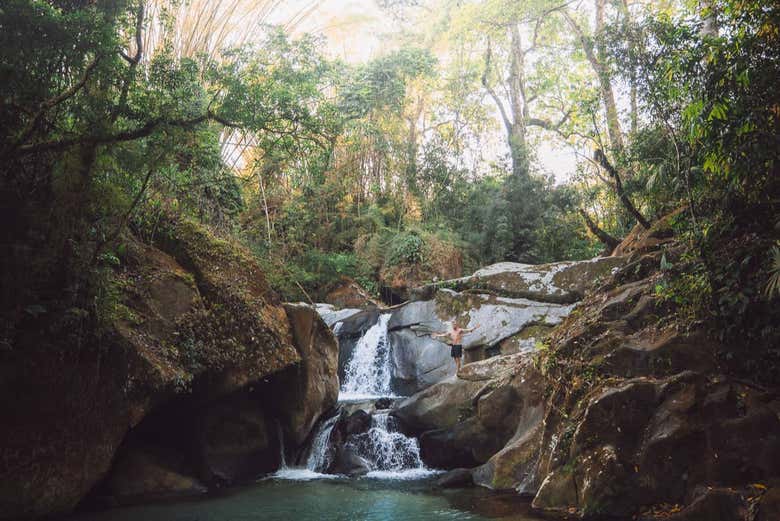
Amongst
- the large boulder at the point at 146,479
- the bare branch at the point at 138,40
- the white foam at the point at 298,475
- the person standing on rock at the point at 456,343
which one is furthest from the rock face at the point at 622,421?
the bare branch at the point at 138,40

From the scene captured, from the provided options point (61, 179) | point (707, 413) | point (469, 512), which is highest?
point (61, 179)

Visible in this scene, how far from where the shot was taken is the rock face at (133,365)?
6531 millimetres

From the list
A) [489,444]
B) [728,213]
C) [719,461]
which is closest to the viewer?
[719,461]

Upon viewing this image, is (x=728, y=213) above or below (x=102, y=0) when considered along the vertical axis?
below

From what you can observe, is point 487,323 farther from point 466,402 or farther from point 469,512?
point 469,512

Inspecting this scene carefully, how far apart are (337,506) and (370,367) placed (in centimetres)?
670

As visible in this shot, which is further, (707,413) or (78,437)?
(78,437)

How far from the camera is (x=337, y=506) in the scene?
731 centimetres

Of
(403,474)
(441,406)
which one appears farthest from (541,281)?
(403,474)

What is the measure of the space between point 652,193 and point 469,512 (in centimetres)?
599

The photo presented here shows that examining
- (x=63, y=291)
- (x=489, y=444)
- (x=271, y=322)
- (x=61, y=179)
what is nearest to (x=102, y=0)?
(x=61, y=179)

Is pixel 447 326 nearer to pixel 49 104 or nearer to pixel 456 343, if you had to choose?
pixel 456 343

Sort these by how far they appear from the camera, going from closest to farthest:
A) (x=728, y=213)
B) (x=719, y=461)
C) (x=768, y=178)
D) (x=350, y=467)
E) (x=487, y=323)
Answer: (x=719, y=461) < (x=768, y=178) < (x=728, y=213) < (x=350, y=467) < (x=487, y=323)

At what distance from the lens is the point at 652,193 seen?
9617mm
